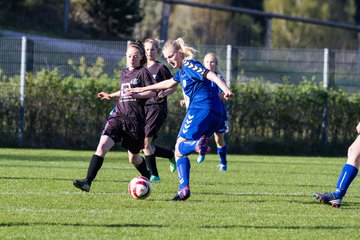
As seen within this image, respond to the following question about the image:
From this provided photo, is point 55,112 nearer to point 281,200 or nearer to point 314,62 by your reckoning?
point 314,62

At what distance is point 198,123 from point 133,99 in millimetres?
981

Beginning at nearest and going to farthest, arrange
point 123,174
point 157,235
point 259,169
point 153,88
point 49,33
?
point 157,235, point 153,88, point 123,174, point 259,169, point 49,33

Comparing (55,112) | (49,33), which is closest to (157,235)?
(55,112)

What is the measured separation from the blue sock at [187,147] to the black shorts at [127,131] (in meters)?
0.74

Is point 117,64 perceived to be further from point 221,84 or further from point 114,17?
point 114,17

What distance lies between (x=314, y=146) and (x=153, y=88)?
12.0 m

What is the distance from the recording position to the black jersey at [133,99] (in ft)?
33.3

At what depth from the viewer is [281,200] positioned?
972cm

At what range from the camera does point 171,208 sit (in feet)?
28.3

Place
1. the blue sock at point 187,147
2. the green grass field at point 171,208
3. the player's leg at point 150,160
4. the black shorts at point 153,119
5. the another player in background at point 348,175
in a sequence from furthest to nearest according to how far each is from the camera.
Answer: the black shorts at point 153,119, the player's leg at point 150,160, the blue sock at point 187,147, the another player in background at point 348,175, the green grass field at point 171,208

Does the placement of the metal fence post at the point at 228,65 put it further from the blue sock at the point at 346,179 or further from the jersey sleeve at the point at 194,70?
the blue sock at the point at 346,179

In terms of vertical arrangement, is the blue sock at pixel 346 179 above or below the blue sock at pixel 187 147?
below

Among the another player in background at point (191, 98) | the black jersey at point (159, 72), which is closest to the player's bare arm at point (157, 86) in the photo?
the another player in background at point (191, 98)

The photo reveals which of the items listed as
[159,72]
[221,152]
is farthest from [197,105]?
[221,152]
